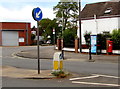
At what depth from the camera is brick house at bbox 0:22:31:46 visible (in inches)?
2215

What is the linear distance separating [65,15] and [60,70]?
48304mm

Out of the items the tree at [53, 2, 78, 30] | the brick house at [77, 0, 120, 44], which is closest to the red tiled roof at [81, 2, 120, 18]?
the brick house at [77, 0, 120, 44]

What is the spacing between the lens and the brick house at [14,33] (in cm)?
5625

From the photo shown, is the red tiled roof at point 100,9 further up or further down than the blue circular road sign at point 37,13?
further up

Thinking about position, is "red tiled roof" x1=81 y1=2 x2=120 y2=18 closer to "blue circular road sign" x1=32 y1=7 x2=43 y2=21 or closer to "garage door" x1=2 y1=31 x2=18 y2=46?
"blue circular road sign" x1=32 y1=7 x2=43 y2=21

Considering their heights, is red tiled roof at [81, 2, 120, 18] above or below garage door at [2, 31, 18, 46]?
above

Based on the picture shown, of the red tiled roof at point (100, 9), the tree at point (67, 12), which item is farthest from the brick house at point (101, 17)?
the tree at point (67, 12)

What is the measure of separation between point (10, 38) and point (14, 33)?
1.65 meters

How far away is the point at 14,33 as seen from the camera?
57312mm

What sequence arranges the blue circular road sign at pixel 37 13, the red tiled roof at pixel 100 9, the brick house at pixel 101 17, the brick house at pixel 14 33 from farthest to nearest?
the brick house at pixel 14 33 < the red tiled roof at pixel 100 9 < the brick house at pixel 101 17 < the blue circular road sign at pixel 37 13

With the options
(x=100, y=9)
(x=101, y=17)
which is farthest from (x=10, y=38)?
(x=101, y=17)

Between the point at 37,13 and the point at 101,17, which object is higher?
the point at 101,17

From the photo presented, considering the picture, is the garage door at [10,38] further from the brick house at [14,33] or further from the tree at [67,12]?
the tree at [67,12]

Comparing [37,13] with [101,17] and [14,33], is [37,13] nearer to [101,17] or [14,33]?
[101,17]
